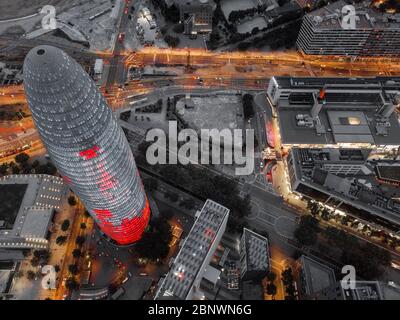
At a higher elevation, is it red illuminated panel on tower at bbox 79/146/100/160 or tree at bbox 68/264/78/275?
red illuminated panel on tower at bbox 79/146/100/160

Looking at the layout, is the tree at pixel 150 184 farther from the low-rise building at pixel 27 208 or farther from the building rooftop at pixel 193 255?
the building rooftop at pixel 193 255

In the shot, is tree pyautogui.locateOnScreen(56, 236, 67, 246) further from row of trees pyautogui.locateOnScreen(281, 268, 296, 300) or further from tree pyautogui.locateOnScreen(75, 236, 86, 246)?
row of trees pyautogui.locateOnScreen(281, 268, 296, 300)

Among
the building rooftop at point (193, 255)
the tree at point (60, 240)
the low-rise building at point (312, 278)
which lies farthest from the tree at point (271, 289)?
the tree at point (60, 240)

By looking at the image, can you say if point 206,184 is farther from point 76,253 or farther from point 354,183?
point 354,183

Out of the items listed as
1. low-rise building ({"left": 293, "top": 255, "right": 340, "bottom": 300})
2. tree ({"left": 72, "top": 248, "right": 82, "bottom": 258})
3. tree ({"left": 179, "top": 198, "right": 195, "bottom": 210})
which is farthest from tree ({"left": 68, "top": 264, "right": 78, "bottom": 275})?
low-rise building ({"left": 293, "top": 255, "right": 340, "bottom": 300})

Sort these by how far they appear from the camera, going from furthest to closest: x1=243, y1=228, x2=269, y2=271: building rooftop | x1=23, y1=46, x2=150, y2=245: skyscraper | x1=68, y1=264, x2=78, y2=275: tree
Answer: x1=68, y1=264, x2=78, y2=275: tree → x1=243, y1=228, x2=269, y2=271: building rooftop → x1=23, y1=46, x2=150, y2=245: skyscraper

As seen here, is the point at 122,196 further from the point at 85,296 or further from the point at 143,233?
the point at 85,296
